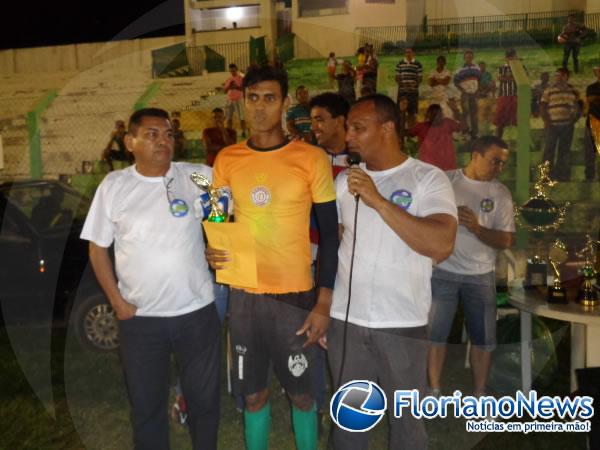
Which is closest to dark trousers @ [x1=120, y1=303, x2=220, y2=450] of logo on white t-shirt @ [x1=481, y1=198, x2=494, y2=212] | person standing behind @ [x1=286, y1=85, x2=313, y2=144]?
logo on white t-shirt @ [x1=481, y1=198, x2=494, y2=212]

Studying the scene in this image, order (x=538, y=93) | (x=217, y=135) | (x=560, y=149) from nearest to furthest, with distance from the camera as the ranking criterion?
(x=560, y=149) → (x=538, y=93) → (x=217, y=135)

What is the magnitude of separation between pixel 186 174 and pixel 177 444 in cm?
174

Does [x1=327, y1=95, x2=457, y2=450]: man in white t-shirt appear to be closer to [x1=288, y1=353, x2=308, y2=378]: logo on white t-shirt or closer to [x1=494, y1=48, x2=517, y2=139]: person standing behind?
[x1=288, y1=353, x2=308, y2=378]: logo on white t-shirt

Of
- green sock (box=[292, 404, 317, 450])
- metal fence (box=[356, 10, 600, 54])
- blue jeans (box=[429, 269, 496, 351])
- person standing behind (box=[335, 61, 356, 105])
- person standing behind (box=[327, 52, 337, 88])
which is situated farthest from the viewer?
person standing behind (box=[327, 52, 337, 88])

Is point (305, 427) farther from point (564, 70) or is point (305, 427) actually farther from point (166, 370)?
point (564, 70)

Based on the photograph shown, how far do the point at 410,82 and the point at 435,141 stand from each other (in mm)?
2038

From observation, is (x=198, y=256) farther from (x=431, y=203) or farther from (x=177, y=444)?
(x=177, y=444)

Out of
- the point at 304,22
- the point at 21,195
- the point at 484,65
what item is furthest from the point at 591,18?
the point at 21,195

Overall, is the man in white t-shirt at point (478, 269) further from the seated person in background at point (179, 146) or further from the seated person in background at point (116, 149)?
the seated person in background at point (116, 149)

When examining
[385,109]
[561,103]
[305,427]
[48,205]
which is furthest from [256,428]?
[561,103]

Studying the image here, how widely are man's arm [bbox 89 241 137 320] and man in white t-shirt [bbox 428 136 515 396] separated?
202 centimetres

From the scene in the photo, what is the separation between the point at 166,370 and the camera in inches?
115

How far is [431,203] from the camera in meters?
2.50

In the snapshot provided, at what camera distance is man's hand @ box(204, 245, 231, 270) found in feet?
8.83
